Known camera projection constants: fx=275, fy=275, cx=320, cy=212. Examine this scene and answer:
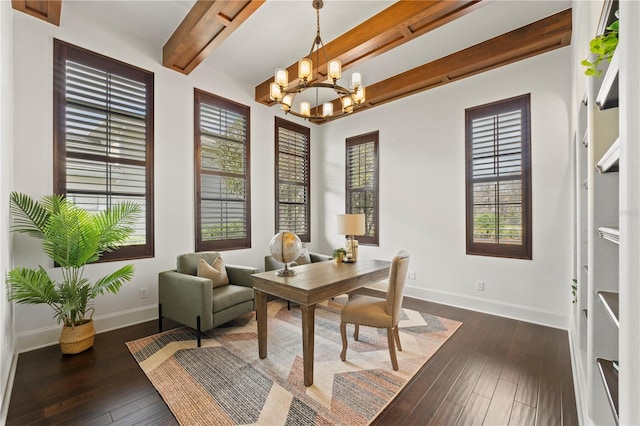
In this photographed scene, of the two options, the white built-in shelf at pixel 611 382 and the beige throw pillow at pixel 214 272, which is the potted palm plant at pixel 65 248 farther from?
the white built-in shelf at pixel 611 382

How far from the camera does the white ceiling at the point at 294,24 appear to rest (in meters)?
2.79

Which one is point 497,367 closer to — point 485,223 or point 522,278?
point 522,278

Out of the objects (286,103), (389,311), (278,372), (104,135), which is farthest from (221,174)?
(389,311)

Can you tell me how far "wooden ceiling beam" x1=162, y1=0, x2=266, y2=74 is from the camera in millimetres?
2545

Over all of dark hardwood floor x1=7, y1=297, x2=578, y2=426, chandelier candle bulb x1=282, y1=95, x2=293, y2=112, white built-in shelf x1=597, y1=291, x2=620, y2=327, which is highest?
chandelier candle bulb x1=282, y1=95, x2=293, y2=112

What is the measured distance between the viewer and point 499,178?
141 inches

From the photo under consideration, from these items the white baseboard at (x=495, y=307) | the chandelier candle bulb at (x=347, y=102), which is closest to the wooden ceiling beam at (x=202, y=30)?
the chandelier candle bulb at (x=347, y=102)

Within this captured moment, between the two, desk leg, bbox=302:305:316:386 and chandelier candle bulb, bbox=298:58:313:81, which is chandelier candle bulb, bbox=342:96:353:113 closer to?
chandelier candle bulb, bbox=298:58:313:81

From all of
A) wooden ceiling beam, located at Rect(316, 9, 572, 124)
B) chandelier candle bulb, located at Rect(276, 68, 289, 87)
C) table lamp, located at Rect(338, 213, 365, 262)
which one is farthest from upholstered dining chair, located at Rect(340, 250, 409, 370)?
wooden ceiling beam, located at Rect(316, 9, 572, 124)

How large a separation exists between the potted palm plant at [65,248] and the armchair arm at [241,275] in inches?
44.0

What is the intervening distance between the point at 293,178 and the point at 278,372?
11.9 feet

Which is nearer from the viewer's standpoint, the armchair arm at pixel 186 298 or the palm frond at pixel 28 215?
the palm frond at pixel 28 215

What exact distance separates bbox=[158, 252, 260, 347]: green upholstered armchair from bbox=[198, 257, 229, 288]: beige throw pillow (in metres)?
0.07

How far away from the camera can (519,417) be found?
5.90 feet
